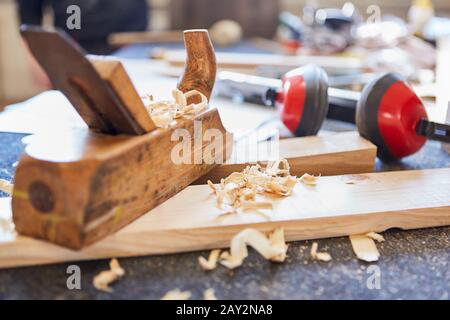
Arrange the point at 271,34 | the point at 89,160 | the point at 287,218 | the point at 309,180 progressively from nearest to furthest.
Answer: the point at 89,160, the point at 287,218, the point at 309,180, the point at 271,34

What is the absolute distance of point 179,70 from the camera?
1.64 metres

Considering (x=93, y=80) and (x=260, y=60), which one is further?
(x=260, y=60)

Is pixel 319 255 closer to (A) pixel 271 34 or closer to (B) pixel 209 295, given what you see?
(B) pixel 209 295

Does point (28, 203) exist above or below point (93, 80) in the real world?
below

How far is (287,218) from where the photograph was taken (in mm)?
635

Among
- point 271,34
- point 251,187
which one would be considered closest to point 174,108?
point 251,187

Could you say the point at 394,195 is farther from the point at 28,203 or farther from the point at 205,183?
the point at 28,203

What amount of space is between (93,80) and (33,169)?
12 centimetres

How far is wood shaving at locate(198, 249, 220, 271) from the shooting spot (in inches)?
23.0

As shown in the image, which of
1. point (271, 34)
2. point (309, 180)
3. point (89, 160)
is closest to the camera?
point (89, 160)

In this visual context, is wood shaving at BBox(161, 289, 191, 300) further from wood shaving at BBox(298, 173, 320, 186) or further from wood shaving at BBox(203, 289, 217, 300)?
wood shaving at BBox(298, 173, 320, 186)

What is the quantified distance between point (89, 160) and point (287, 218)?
266 millimetres

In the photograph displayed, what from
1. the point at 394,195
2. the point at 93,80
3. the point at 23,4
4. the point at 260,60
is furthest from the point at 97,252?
the point at 23,4
